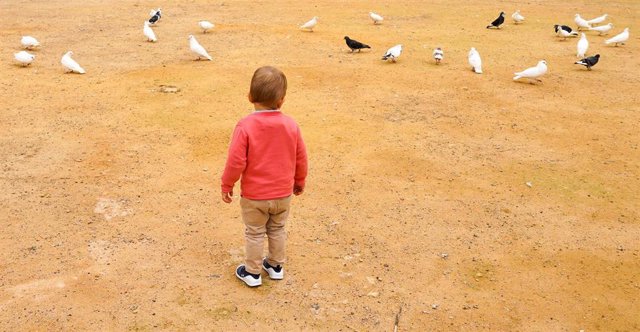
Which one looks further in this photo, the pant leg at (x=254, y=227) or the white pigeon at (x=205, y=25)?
the white pigeon at (x=205, y=25)

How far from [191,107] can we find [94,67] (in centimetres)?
288

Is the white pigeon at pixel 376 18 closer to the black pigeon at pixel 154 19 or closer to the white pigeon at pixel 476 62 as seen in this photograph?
the white pigeon at pixel 476 62

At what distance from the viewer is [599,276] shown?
4367 millimetres

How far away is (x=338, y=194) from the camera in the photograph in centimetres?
554

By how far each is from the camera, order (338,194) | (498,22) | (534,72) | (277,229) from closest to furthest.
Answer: (277,229) → (338,194) → (534,72) → (498,22)

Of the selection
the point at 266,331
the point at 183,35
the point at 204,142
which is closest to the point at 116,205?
the point at 204,142

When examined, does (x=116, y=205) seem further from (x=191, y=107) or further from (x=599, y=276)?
(x=599, y=276)

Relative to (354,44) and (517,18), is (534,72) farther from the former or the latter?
(517,18)

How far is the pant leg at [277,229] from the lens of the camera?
3.83 metres

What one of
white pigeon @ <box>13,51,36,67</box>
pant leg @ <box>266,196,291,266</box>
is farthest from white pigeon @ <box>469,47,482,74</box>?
white pigeon @ <box>13,51,36,67</box>

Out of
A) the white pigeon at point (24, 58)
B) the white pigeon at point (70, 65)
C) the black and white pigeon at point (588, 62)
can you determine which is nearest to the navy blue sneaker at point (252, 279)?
the white pigeon at point (70, 65)

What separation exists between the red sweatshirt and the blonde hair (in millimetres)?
102

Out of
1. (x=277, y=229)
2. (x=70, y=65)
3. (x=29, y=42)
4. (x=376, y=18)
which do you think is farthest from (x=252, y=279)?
(x=376, y=18)

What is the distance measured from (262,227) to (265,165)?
476 millimetres
